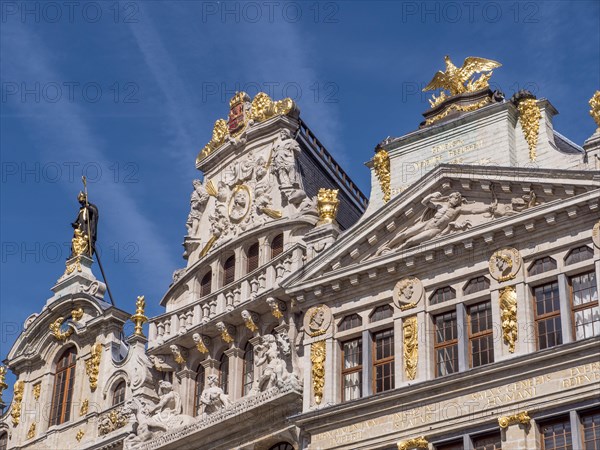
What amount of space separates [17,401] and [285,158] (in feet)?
47.3

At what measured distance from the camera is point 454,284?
129ft

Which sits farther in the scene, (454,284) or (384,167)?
(384,167)

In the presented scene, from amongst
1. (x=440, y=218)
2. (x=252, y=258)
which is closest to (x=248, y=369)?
(x=252, y=258)

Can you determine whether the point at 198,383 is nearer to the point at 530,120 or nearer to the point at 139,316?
the point at 139,316

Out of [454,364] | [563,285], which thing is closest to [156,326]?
[454,364]

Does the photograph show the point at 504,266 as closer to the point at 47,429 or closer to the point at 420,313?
the point at 420,313

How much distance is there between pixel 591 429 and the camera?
34906 millimetres

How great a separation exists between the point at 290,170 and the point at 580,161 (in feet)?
37.6

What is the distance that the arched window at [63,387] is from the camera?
50.9 metres

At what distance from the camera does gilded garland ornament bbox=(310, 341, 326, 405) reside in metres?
40.3

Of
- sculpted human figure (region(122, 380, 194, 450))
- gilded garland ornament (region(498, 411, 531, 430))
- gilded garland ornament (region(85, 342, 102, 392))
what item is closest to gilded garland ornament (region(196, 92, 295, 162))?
gilded garland ornament (region(85, 342, 102, 392))

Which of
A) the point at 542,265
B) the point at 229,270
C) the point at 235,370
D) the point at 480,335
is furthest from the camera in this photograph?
the point at 229,270

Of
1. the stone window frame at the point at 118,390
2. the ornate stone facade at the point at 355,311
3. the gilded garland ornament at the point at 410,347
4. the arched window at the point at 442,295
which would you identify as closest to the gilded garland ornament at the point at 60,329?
the ornate stone facade at the point at 355,311

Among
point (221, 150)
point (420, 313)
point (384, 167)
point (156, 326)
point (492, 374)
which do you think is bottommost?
point (492, 374)
